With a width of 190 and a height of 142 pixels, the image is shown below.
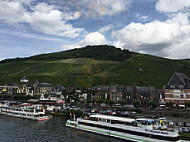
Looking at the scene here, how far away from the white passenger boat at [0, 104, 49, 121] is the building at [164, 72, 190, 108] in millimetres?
76190

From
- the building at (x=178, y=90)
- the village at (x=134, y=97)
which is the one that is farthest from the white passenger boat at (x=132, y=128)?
the building at (x=178, y=90)

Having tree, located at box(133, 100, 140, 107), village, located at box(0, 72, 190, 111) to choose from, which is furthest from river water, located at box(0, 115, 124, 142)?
tree, located at box(133, 100, 140, 107)

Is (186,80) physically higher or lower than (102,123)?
higher

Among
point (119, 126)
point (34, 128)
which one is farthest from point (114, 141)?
point (34, 128)

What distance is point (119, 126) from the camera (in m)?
62.9

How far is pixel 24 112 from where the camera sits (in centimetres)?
9938

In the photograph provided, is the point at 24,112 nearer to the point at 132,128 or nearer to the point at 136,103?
the point at 132,128

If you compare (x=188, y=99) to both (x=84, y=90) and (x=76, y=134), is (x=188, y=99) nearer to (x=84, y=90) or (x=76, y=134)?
(x=76, y=134)

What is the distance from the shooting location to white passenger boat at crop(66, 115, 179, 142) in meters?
52.9

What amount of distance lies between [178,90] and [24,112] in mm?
91390

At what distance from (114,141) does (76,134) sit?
49.7 feet

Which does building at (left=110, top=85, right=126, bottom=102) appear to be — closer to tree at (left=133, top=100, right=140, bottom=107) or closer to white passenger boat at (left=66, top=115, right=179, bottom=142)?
tree at (left=133, top=100, right=140, bottom=107)

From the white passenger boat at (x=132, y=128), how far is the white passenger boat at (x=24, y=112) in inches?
1175

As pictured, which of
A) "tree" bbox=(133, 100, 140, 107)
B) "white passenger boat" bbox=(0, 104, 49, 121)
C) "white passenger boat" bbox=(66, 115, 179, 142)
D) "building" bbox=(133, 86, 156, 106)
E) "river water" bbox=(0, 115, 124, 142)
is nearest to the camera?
"white passenger boat" bbox=(66, 115, 179, 142)
